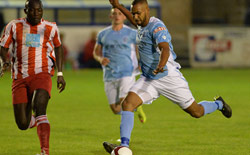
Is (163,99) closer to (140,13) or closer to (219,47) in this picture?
(140,13)

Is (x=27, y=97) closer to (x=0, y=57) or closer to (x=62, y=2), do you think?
(x=0, y=57)

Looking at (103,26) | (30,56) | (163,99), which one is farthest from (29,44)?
(103,26)

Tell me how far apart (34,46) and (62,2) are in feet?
75.3

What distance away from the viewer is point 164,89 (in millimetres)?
8281

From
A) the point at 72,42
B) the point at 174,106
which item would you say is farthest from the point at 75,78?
the point at 174,106

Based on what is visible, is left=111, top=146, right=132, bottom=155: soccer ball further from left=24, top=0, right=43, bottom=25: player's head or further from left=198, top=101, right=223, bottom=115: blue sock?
left=24, top=0, right=43, bottom=25: player's head

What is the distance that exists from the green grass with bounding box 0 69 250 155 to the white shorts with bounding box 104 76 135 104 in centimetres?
48

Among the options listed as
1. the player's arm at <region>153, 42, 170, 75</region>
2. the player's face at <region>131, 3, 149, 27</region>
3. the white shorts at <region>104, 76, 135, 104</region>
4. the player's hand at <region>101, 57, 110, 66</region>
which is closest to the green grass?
the white shorts at <region>104, 76, 135, 104</region>

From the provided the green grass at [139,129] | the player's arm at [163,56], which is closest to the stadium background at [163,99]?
the green grass at [139,129]

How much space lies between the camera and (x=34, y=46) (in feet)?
26.9

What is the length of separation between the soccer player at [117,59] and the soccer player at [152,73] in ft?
9.70

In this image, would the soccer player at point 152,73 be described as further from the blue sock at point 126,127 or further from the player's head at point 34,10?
the player's head at point 34,10

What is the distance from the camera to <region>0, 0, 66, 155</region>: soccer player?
806 centimetres

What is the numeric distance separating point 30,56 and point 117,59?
11.5 feet
